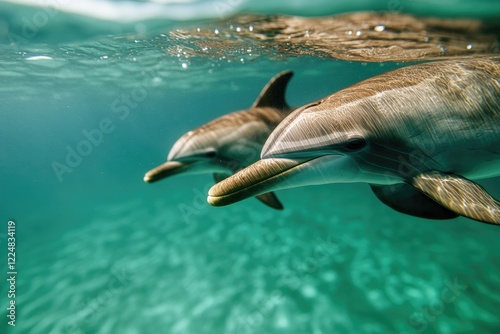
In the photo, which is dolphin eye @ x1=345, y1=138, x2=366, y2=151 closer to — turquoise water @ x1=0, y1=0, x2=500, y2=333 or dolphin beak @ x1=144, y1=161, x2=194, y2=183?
dolphin beak @ x1=144, y1=161, x2=194, y2=183

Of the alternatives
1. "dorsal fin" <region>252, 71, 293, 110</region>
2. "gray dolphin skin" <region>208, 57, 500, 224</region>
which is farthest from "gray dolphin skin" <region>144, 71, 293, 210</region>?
"gray dolphin skin" <region>208, 57, 500, 224</region>

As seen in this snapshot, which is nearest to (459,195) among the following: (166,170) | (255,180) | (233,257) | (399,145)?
Answer: (399,145)

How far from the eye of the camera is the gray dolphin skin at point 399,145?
2145 mm

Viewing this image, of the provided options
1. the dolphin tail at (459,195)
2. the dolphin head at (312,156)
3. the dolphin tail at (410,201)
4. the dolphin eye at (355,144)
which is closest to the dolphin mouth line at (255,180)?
the dolphin head at (312,156)

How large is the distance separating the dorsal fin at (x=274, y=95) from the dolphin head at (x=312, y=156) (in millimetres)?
2428

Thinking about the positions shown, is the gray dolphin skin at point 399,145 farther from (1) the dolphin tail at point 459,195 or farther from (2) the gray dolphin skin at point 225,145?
(2) the gray dolphin skin at point 225,145

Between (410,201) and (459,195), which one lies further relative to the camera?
(410,201)

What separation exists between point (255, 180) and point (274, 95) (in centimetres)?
297

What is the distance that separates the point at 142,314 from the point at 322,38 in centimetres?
979

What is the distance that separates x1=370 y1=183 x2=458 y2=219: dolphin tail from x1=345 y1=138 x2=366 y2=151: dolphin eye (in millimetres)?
832

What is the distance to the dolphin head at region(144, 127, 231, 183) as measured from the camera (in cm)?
388

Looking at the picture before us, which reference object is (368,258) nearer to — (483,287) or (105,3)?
(483,287)

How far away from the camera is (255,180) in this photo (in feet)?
6.94

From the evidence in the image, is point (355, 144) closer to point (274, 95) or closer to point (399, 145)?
point (399, 145)
